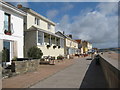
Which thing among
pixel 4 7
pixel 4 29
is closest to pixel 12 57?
pixel 4 29

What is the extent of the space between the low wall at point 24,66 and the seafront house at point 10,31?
3.13 metres

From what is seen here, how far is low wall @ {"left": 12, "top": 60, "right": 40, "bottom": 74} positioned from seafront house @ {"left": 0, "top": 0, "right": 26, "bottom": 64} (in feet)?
10.3

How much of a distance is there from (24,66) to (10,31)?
5.63 metres

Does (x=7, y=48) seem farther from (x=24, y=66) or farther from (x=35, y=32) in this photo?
(x=35, y=32)

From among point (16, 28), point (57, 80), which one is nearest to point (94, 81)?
point (57, 80)

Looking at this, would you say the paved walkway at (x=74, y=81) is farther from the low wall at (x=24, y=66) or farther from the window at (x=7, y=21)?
the window at (x=7, y=21)

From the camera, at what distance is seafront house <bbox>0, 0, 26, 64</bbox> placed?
1426cm

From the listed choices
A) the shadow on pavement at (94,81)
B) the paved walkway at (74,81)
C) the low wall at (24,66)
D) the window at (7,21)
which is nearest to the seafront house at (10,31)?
the window at (7,21)

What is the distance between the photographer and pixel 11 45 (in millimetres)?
15719

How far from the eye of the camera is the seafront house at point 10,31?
14.3 m

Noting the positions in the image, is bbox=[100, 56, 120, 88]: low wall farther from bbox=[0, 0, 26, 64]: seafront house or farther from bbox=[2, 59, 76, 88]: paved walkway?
bbox=[0, 0, 26, 64]: seafront house

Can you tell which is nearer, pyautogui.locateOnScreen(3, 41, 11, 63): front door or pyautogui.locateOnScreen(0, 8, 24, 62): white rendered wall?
pyautogui.locateOnScreen(0, 8, 24, 62): white rendered wall

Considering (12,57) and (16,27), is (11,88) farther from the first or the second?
(16,27)

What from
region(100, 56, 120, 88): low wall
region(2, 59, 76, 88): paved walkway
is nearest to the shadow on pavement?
region(100, 56, 120, 88): low wall
